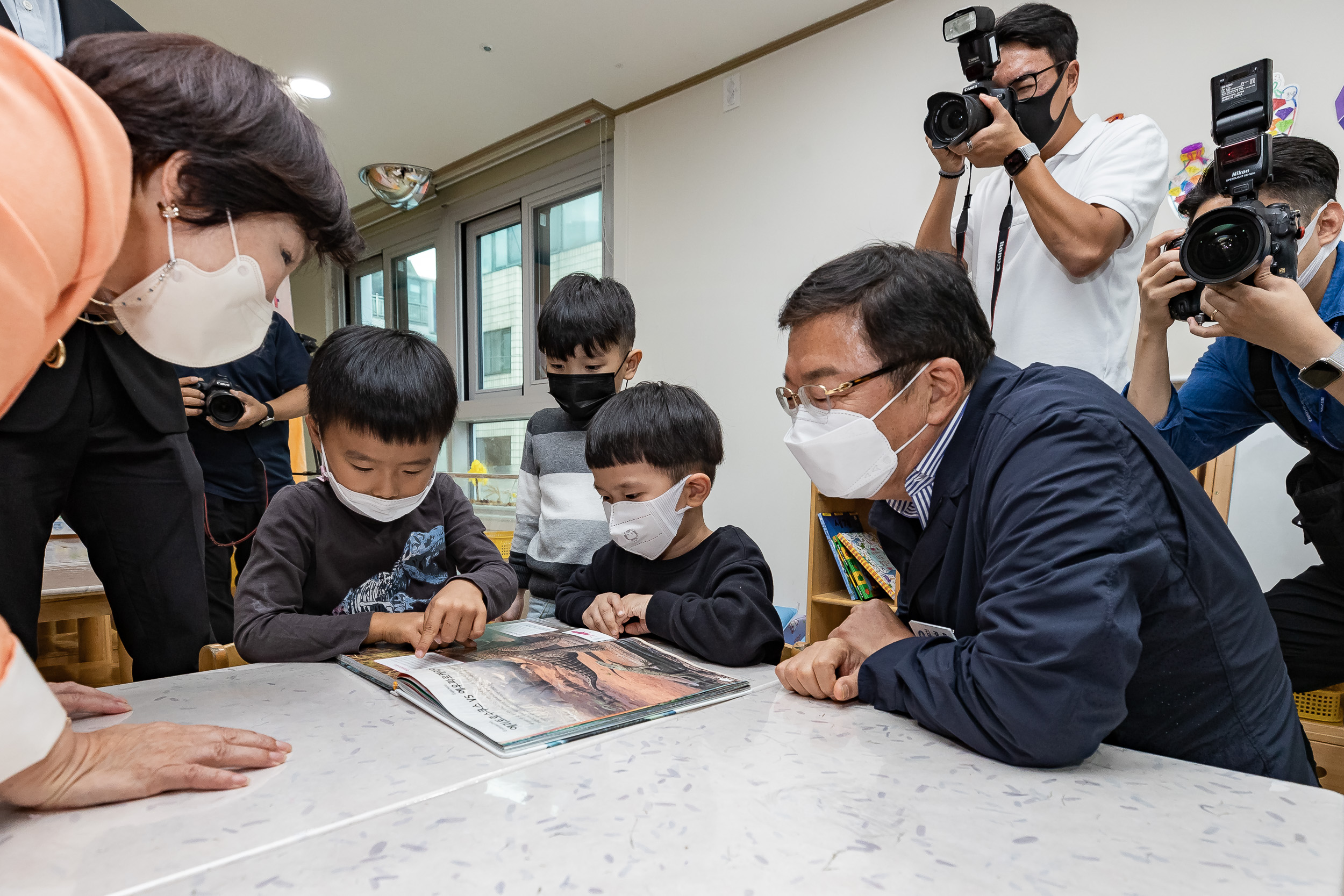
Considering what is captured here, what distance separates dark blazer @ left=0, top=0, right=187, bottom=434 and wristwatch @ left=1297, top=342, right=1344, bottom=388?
1819 mm

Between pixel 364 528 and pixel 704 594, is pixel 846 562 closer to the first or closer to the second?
pixel 704 594

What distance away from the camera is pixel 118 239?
0.52 m

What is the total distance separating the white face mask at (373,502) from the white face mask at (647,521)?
33cm

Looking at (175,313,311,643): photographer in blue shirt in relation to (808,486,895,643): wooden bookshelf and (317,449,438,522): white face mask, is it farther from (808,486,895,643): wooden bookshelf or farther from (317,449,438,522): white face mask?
(808,486,895,643): wooden bookshelf

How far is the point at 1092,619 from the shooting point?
64 cm

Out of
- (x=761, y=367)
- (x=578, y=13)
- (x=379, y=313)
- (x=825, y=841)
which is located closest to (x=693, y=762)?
(x=825, y=841)

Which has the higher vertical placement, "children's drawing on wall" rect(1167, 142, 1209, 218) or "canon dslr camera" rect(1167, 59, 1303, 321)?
A: "children's drawing on wall" rect(1167, 142, 1209, 218)

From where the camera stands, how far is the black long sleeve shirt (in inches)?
42.1

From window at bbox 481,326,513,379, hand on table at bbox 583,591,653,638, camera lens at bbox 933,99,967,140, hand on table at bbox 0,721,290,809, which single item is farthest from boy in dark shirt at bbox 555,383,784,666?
window at bbox 481,326,513,379

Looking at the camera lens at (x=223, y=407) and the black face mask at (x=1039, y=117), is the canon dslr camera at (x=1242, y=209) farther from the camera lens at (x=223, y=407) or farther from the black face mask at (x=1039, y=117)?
the camera lens at (x=223, y=407)

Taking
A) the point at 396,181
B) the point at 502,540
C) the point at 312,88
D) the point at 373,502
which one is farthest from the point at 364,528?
the point at 396,181

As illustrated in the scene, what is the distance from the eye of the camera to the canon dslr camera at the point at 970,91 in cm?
145

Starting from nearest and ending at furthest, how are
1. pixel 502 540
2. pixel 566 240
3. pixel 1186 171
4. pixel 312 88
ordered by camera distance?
pixel 1186 171, pixel 502 540, pixel 312 88, pixel 566 240

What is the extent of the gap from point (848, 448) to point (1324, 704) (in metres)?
1.63
